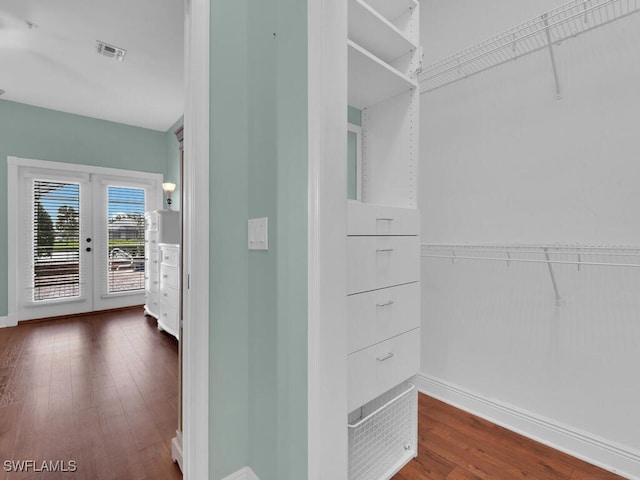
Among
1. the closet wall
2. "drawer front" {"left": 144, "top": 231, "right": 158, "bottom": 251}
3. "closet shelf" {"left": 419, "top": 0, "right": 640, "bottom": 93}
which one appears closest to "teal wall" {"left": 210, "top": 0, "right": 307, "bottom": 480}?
"closet shelf" {"left": 419, "top": 0, "right": 640, "bottom": 93}

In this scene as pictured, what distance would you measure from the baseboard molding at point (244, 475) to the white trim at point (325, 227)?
46cm

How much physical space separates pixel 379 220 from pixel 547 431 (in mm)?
1500

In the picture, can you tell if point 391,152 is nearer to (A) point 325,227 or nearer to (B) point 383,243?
(B) point 383,243

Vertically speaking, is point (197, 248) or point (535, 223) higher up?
point (535, 223)

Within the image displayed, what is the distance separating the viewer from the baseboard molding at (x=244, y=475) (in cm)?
126

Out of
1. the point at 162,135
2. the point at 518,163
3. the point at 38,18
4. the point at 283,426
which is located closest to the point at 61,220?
the point at 162,135

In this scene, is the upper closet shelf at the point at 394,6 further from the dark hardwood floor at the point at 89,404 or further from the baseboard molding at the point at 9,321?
the baseboard molding at the point at 9,321

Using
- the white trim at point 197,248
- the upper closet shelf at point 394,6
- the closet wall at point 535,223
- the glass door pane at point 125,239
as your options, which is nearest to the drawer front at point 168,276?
the glass door pane at point 125,239

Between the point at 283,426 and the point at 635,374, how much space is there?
1.60 metres

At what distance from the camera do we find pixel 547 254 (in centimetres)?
153

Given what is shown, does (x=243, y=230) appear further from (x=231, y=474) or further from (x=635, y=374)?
(x=635, y=374)

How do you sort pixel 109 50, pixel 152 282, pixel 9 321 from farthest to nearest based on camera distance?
pixel 152 282, pixel 9 321, pixel 109 50

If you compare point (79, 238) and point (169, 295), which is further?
point (79, 238)

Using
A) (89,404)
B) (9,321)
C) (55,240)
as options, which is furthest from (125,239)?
(89,404)
